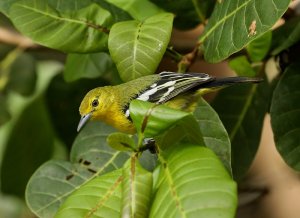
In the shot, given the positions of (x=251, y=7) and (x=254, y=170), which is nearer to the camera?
(x=251, y=7)

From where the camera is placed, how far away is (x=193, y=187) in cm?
97

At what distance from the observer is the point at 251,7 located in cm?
126

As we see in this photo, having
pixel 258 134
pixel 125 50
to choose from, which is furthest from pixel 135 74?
pixel 258 134

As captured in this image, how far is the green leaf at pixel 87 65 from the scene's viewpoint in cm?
170

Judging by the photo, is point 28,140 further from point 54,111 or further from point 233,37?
point 233,37

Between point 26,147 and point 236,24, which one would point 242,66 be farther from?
point 26,147

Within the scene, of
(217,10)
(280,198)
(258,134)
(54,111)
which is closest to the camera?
(217,10)

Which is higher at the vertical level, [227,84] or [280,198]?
[227,84]

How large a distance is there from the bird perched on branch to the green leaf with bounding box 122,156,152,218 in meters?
0.43

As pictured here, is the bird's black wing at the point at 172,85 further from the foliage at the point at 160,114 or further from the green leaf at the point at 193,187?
the green leaf at the point at 193,187

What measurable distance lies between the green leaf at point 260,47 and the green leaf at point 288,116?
0.07m

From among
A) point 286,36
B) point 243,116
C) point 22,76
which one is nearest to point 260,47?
point 286,36

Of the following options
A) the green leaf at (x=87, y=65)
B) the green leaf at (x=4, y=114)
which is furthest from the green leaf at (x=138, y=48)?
the green leaf at (x=4, y=114)

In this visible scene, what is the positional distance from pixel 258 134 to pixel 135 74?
0.47 metres
